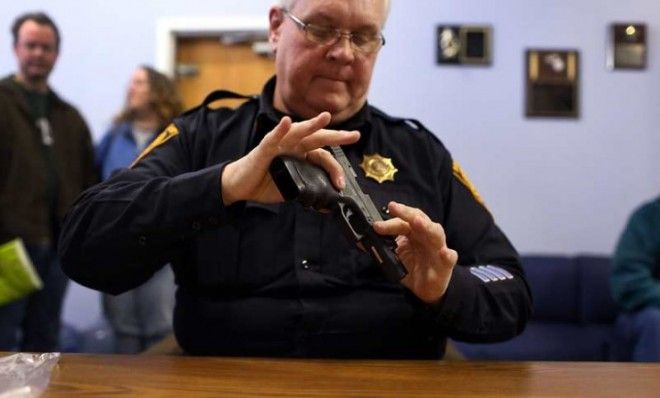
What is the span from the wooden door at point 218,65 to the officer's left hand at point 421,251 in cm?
302

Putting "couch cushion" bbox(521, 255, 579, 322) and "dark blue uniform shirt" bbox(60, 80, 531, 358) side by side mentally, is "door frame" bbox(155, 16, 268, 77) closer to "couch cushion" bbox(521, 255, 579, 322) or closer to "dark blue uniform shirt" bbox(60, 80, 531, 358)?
"couch cushion" bbox(521, 255, 579, 322)

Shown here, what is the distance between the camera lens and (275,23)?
4.09ft

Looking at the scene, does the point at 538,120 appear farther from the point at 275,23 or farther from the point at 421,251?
the point at 421,251

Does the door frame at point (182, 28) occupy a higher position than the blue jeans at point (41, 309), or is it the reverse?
the door frame at point (182, 28)

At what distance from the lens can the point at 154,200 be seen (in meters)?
0.98

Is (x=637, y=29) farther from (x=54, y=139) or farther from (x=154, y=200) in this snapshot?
(x=154, y=200)

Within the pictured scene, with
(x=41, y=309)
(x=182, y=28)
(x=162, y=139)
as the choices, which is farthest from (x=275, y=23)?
(x=182, y=28)

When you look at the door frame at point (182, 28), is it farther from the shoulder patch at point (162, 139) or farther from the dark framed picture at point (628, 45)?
the shoulder patch at point (162, 139)

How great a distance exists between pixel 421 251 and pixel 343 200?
0.49 ft

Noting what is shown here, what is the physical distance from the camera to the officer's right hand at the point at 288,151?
0.87 m

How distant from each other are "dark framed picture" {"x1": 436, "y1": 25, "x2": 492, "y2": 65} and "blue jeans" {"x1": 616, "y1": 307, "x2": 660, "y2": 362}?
1509 millimetres

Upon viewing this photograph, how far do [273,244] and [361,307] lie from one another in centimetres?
16

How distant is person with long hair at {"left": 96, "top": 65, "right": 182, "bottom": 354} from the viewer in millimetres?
2934

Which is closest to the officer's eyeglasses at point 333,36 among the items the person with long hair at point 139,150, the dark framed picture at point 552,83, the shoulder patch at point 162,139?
the shoulder patch at point 162,139
